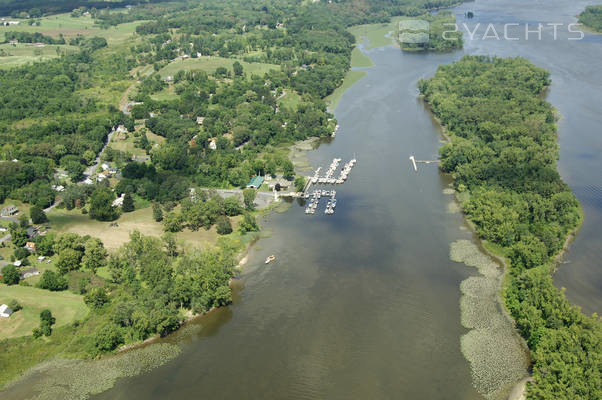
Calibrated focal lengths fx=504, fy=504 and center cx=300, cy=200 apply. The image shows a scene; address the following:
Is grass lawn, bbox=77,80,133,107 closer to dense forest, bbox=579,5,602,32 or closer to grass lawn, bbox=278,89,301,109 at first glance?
grass lawn, bbox=278,89,301,109

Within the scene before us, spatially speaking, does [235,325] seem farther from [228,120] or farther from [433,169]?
[228,120]

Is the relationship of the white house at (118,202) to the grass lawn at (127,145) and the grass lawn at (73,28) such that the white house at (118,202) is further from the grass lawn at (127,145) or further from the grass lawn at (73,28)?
the grass lawn at (73,28)

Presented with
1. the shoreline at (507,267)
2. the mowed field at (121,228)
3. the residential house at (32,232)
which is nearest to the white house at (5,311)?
the mowed field at (121,228)

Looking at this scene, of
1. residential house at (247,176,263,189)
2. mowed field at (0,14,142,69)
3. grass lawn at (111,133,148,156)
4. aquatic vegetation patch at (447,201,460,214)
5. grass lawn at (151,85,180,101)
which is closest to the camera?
aquatic vegetation patch at (447,201,460,214)

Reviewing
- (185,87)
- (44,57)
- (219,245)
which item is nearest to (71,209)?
(219,245)

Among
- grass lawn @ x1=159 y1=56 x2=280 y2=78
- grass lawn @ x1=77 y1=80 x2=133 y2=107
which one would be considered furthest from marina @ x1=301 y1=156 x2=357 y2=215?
grass lawn @ x1=77 y1=80 x2=133 y2=107

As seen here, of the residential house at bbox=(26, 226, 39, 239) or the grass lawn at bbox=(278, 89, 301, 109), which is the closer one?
the residential house at bbox=(26, 226, 39, 239)

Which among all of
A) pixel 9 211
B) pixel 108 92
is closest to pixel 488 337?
pixel 9 211
